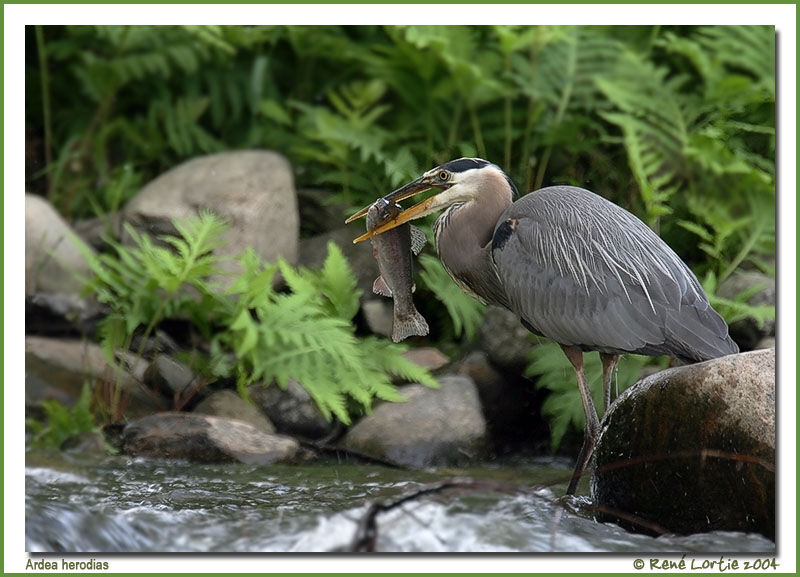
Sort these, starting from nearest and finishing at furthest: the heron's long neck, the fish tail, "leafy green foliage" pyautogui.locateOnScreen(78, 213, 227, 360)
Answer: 1. the fish tail
2. the heron's long neck
3. "leafy green foliage" pyautogui.locateOnScreen(78, 213, 227, 360)

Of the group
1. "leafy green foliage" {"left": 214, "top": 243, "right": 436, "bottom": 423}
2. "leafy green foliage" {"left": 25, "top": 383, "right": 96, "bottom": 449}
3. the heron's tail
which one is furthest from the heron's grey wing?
"leafy green foliage" {"left": 25, "top": 383, "right": 96, "bottom": 449}

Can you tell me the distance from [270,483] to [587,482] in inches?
46.8

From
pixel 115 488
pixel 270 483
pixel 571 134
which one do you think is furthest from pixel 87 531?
pixel 571 134

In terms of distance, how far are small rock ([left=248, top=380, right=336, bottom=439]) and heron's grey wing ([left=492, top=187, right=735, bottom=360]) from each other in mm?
1271

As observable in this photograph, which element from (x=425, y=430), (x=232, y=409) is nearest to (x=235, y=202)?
(x=232, y=409)

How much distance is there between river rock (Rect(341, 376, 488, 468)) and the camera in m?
4.48

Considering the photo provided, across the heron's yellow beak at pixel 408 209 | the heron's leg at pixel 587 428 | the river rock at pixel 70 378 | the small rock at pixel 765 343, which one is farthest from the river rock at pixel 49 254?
the small rock at pixel 765 343

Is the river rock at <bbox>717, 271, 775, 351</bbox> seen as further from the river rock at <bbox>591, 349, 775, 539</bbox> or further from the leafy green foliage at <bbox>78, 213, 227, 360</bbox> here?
the leafy green foliage at <bbox>78, 213, 227, 360</bbox>

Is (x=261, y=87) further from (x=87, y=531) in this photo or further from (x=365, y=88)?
(x=87, y=531)

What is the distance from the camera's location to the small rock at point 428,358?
16.3ft

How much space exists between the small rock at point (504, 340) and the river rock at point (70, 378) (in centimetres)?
146

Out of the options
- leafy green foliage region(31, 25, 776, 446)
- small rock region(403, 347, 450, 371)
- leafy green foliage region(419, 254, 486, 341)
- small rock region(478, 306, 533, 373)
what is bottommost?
small rock region(403, 347, 450, 371)

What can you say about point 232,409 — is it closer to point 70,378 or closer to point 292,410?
point 292,410

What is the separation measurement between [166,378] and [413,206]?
162 cm
